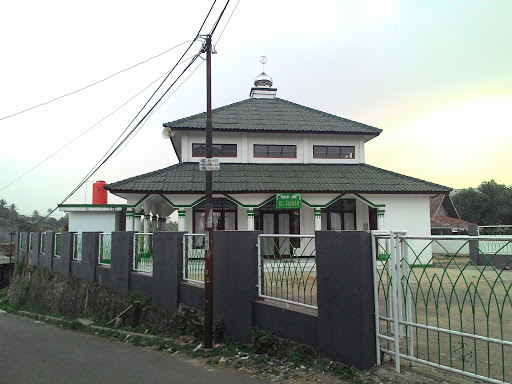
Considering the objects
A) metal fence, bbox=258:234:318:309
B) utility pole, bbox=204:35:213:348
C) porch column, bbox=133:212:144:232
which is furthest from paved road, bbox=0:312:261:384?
porch column, bbox=133:212:144:232

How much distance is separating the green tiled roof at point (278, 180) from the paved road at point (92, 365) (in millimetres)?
6409

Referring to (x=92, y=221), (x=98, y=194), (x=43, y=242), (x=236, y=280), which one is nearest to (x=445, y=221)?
(x=98, y=194)

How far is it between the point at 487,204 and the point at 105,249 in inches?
1590

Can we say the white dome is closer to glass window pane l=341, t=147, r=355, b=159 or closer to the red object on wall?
glass window pane l=341, t=147, r=355, b=159

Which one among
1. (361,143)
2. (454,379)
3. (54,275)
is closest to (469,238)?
(454,379)

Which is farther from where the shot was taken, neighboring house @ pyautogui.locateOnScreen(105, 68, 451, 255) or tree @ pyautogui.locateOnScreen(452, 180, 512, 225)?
tree @ pyautogui.locateOnScreen(452, 180, 512, 225)

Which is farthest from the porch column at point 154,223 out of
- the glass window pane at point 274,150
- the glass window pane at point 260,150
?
the glass window pane at point 274,150

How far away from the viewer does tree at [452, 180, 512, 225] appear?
1500 inches

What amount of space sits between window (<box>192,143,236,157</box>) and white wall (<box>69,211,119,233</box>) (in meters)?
5.00

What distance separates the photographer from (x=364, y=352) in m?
4.45

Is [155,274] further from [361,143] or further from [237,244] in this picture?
[361,143]

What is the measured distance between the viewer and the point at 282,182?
48.3ft

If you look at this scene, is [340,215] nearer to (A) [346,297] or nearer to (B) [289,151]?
(B) [289,151]

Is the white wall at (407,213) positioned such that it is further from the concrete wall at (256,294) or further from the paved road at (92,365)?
the paved road at (92,365)
